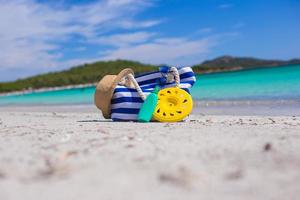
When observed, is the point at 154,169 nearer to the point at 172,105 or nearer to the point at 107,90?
the point at 172,105

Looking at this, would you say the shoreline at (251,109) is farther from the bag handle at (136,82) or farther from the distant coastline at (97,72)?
the distant coastline at (97,72)

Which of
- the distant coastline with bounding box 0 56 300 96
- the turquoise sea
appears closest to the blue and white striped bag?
the turquoise sea

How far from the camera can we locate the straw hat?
23.5ft

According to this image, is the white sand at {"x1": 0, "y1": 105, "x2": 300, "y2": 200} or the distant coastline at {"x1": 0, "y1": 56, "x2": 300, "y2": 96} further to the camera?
the distant coastline at {"x1": 0, "y1": 56, "x2": 300, "y2": 96}

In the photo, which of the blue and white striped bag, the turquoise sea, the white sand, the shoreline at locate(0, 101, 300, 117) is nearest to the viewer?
the white sand

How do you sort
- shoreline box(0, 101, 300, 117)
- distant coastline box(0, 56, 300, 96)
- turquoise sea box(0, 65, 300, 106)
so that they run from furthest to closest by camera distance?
1. distant coastline box(0, 56, 300, 96)
2. turquoise sea box(0, 65, 300, 106)
3. shoreline box(0, 101, 300, 117)

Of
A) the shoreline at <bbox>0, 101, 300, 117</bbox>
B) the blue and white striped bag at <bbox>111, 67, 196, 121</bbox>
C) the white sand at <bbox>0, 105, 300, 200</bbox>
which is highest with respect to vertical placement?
the blue and white striped bag at <bbox>111, 67, 196, 121</bbox>

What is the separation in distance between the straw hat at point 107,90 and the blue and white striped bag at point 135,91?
73 millimetres

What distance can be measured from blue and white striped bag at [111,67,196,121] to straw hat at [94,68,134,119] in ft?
0.24

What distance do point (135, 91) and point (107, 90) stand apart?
1.50 ft

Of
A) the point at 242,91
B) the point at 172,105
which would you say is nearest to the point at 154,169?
the point at 172,105

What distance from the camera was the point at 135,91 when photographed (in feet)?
23.4

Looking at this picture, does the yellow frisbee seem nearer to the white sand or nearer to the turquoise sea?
the white sand

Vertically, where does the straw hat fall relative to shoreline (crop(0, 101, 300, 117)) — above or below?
above
